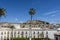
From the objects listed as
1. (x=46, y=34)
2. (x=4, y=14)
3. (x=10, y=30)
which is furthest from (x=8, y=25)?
(x=46, y=34)

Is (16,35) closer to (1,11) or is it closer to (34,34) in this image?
(34,34)

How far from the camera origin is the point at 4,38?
69438mm

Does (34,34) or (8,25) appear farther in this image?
(8,25)

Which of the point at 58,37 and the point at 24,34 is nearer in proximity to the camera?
the point at 58,37

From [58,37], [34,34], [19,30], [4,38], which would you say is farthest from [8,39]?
[58,37]

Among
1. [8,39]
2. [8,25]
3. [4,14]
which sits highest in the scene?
[4,14]

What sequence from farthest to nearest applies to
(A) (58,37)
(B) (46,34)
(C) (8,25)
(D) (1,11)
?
(C) (8,25)
(B) (46,34)
(D) (1,11)
(A) (58,37)

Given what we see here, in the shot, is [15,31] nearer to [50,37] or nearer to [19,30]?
[19,30]

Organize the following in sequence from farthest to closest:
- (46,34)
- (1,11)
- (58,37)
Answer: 1. (46,34)
2. (1,11)
3. (58,37)

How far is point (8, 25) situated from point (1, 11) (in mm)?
Answer: 17356

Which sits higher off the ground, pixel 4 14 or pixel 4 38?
pixel 4 14

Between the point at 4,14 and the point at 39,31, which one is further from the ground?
the point at 4,14

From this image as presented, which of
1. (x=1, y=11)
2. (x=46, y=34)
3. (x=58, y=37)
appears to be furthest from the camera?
(x=46, y=34)

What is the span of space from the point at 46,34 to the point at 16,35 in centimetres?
1252
